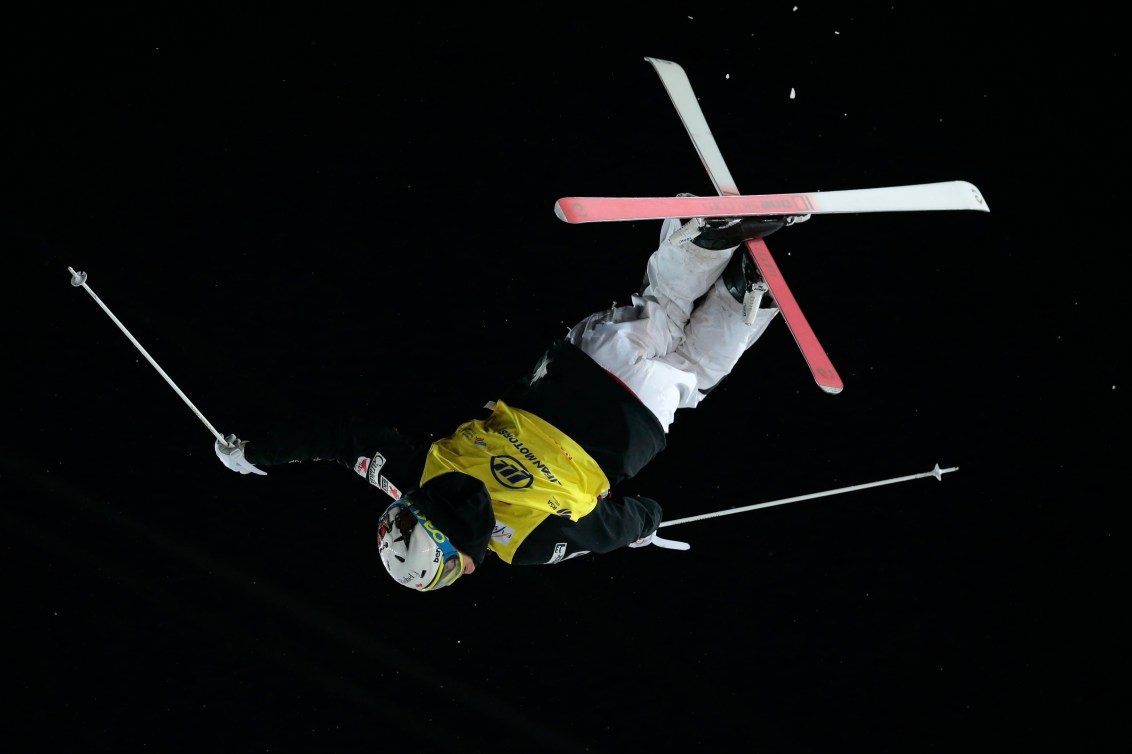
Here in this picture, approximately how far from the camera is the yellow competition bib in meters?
2.89

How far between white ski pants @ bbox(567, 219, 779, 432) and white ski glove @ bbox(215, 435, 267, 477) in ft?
2.93

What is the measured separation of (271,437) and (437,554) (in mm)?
554

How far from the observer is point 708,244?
294 centimetres

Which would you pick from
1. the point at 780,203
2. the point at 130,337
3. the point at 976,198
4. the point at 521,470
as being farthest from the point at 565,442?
the point at 976,198

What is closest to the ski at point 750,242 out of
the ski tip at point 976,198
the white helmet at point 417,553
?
the ski tip at point 976,198

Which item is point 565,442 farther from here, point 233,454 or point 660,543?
point 233,454

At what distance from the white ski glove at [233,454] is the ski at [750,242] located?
138 cm

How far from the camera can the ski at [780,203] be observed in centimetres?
245

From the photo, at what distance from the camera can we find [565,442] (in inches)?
116

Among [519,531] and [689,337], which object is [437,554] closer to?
[519,531]

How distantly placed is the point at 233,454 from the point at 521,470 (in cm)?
76

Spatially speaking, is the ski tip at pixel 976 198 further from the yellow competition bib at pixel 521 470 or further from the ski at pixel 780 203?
the yellow competition bib at pixel 521 470

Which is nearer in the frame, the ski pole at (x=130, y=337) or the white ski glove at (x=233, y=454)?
the ski pole at (x=130, y=337)

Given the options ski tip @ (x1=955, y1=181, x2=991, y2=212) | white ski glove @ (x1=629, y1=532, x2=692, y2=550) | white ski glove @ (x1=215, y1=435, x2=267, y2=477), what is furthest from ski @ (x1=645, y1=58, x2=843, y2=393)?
white ski glove @ (x1=215, y1=435, x2=267, y2=477)
